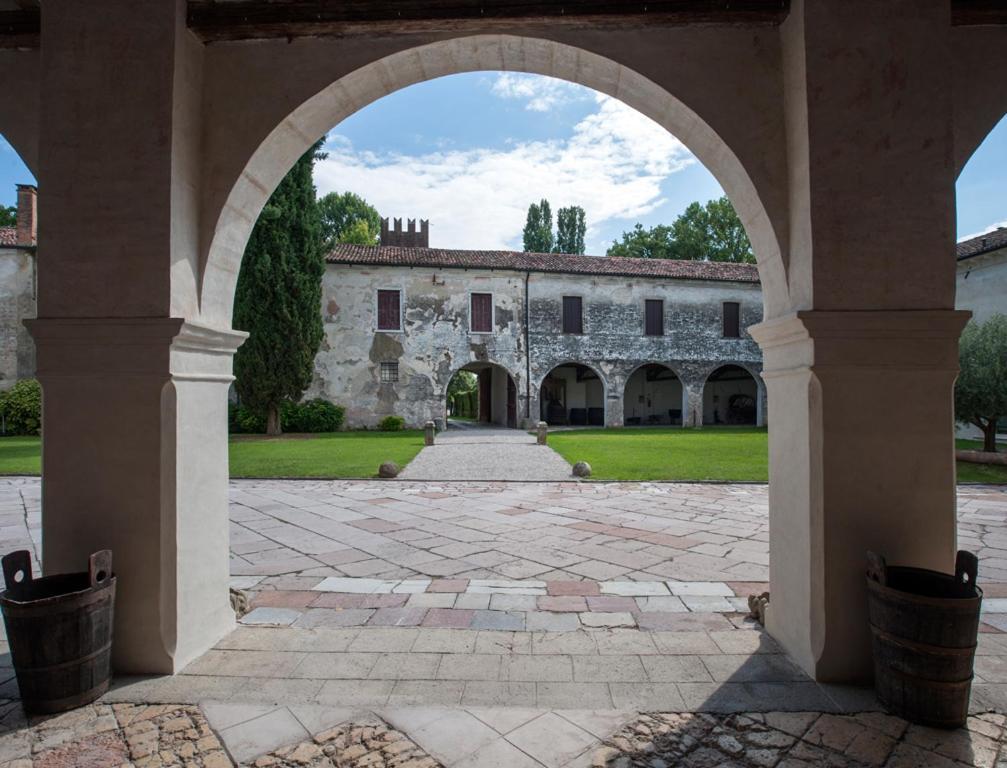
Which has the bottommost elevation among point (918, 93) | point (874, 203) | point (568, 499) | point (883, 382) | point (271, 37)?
point (568, 499)

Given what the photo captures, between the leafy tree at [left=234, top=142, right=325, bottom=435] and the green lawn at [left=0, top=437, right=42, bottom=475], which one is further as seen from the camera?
the leafy tree at [left=234, top=142, right=325, bottom=435]

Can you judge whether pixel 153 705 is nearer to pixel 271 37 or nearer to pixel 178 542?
pixel 178 542

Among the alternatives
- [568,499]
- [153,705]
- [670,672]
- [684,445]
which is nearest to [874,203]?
[670,672]

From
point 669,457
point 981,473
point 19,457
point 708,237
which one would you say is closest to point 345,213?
point 708,237

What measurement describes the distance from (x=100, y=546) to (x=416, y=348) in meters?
18.1

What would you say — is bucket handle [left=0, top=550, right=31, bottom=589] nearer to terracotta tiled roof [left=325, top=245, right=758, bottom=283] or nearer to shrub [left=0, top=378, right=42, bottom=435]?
terracotta tiled roof [left=325, top=245, right=758, bottom=283]

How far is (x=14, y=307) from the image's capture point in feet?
64.4

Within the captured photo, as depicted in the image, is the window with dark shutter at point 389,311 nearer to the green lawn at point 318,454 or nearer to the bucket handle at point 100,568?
the green lawn at point 318,454

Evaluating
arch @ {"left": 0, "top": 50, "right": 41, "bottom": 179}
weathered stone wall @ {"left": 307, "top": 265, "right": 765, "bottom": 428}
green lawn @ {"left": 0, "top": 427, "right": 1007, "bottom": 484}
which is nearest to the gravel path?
green lawn @ {"left": 0, "top": 427, "right": 1007, "bottom": 484}

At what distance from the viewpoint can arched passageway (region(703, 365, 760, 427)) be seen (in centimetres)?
2602

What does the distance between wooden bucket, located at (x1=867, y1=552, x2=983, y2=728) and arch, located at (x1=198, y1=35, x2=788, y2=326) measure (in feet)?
4.94

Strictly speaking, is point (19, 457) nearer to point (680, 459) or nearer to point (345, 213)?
point (680, 459)

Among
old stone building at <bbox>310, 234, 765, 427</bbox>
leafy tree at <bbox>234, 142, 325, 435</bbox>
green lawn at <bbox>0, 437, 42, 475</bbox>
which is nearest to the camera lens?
green lawn at <bbox>0, 437, 42, 475</bbox>

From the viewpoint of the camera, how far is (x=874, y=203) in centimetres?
267
